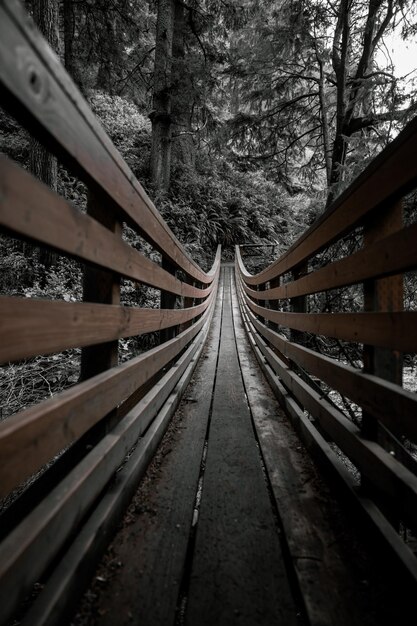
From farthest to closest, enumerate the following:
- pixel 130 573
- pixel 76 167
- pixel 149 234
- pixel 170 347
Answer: pixel 170 347 → pixel 149 234 → pixel 130 573 → pixel 76 167

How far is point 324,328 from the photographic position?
1704 mm

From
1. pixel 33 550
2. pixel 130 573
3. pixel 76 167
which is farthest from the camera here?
pixel 130 573

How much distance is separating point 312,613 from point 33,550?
74 cm

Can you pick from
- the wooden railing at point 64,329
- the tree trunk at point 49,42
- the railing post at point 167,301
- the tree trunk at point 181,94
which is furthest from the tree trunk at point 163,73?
the wooden railing at point 64,329

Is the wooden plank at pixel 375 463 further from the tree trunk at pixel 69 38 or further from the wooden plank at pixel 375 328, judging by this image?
the tree trunk at pixel 69 38

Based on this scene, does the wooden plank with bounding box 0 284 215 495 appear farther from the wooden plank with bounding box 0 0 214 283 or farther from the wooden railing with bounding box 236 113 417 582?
the wooden railing with bounding box 236 113 417 582

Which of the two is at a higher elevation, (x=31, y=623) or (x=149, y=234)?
(x=149, y=234)

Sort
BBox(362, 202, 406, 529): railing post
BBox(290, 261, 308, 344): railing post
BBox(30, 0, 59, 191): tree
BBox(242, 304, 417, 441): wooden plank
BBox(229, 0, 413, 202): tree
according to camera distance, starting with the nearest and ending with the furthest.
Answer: BBox(242, 304, 417, 441): wooden plank → BBox(362, 202, 406, 529): railing post → BBox(290, 261, 308, 344): railing post → BBox(229, 0, 413, 202): tree → BBox(30, 0, 59, 191): tree

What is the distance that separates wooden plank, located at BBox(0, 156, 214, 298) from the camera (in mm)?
636

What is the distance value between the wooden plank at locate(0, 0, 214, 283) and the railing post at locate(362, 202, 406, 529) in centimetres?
93

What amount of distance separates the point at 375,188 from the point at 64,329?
109cm

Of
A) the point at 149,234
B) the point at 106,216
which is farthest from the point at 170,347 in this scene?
the point at 106,216

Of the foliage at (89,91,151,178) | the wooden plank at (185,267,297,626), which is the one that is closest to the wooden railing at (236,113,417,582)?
the wooden plank at (185,267,297,626)

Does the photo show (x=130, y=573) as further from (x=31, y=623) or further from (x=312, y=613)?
(x=312, y=613)
